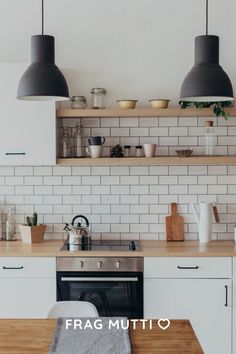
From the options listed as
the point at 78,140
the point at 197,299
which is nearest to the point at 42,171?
the point at 78,140

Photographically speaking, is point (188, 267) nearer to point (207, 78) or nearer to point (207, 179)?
point (207, 179)

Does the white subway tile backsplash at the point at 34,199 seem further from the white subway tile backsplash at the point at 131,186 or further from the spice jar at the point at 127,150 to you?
the spice jar at the point at 127,150

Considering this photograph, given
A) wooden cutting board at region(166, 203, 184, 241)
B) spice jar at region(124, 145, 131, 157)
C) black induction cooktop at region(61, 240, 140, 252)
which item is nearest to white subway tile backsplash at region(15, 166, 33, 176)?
black induction cooktop at region(61, 240, 140, 252)

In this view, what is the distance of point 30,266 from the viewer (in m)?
4.20

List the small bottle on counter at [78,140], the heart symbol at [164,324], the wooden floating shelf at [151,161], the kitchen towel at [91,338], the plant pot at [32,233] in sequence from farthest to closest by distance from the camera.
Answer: the small bottle on counter at [78,140] < the plant pot at [32,233] < the wooden floating shelf at [151,161] < the heart symbol at [164,324] < the kitchen towel at [91,338]

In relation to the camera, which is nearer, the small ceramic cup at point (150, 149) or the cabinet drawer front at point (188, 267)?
the cabinet drawer front at point (188, 267)

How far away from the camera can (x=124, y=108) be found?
453 centimetres

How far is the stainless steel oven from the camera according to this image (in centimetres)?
417

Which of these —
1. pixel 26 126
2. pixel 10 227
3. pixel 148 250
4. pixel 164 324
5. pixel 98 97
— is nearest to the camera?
pixel 164 324

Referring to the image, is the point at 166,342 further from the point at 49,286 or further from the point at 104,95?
the point at 104,95

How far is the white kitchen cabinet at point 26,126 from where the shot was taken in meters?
4.41

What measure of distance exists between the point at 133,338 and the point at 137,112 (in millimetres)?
2318

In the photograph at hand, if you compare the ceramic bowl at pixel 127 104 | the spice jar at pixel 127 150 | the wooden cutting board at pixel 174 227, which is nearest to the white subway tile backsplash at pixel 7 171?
the spice jar at pixel 127 150

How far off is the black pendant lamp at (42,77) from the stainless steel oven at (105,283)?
1.68 meters
